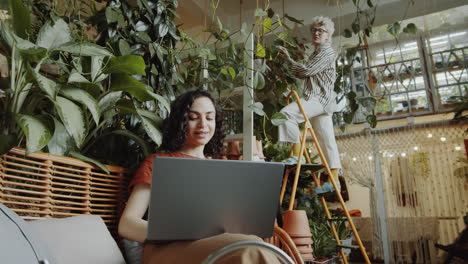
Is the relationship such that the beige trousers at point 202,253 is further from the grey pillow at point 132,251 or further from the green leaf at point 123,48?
the green leaf at point 123,48

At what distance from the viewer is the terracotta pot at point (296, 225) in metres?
1.78

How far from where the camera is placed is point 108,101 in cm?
151

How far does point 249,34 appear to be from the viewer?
2.19m

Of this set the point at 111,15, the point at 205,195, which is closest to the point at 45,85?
the point at 205,195

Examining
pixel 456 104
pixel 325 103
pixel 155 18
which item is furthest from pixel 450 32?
pixel 155 18

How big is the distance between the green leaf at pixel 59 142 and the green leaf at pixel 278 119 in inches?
52.4

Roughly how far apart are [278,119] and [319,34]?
889mm

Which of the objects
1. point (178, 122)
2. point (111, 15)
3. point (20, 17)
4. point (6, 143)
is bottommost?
point (6, 143)

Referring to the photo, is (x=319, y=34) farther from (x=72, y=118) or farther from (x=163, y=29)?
(x=72, y=118)

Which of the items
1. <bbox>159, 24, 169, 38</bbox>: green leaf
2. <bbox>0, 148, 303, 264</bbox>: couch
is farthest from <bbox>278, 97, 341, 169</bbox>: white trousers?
<bbox>0, 148, 303, 264</bbox>: couch

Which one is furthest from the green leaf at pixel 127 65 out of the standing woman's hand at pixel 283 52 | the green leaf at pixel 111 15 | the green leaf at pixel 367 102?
the green leaf at pixel 367 102

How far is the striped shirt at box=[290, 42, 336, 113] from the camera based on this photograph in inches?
104

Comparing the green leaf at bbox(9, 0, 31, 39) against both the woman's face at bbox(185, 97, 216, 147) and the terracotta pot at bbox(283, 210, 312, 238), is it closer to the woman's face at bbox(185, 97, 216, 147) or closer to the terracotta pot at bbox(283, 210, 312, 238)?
the woman's face at bbox(185, 97, 216, 147)

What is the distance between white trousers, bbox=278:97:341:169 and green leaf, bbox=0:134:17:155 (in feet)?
5.74
